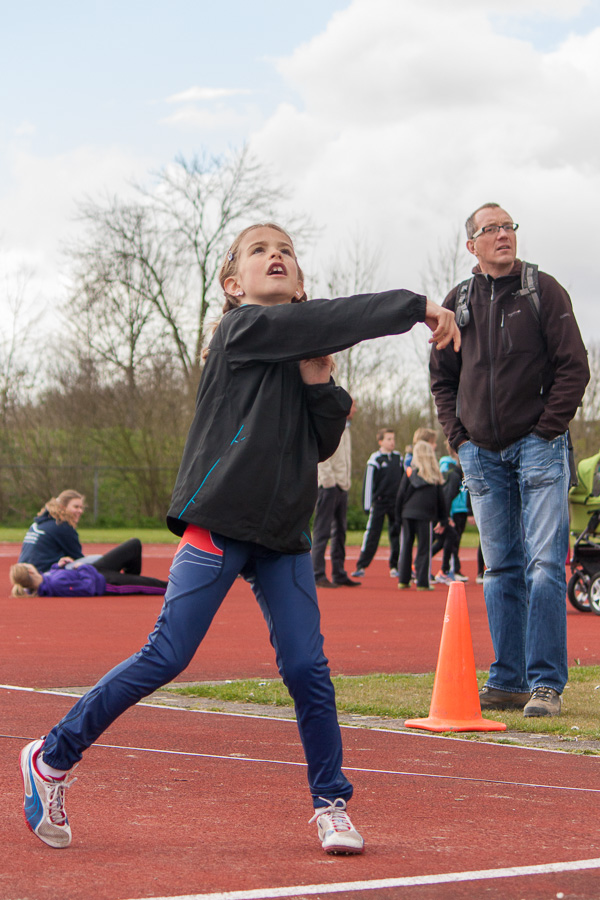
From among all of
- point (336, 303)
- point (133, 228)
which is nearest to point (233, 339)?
point (336, 303)

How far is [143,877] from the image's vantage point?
Result: 3.21 m

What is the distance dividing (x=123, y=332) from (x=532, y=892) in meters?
39.1

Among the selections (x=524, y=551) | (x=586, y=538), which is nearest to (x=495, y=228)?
(x=524, y=551)

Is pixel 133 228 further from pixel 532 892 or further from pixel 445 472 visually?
pixel 532 892

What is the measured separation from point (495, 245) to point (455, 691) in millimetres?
2344

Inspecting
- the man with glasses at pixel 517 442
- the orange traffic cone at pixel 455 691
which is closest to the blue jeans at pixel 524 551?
the man with glasses at pixel 517 442

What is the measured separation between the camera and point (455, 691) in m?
5.84

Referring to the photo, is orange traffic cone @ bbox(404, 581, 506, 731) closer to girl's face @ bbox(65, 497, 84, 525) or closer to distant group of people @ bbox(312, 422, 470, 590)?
girl's face @ bbox(65, 497, 84, 525)

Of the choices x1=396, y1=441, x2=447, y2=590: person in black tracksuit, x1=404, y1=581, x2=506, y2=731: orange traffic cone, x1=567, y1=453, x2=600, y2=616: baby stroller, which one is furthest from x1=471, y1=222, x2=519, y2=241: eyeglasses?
x1=396, y1=441, x2=447, y2=590: person in black tracksuit

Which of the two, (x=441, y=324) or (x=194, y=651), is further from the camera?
(x=194, y=651)

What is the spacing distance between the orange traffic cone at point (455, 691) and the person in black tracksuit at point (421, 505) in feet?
30.2

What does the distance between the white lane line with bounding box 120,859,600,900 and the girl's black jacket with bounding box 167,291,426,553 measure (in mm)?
973

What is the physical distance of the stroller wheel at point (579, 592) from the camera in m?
12.7

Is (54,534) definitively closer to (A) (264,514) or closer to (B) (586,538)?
(B) (586,538)
